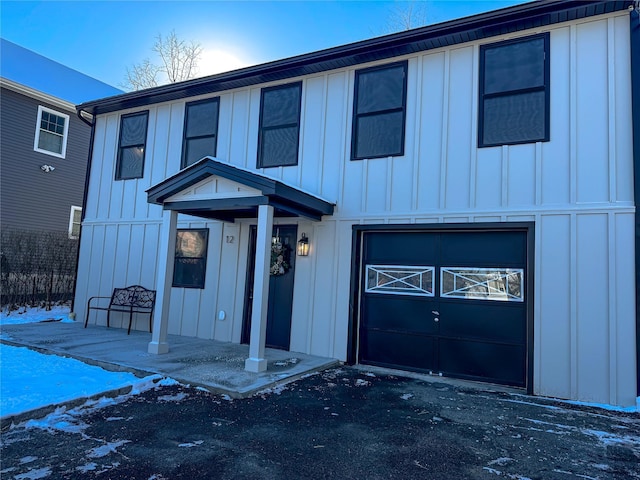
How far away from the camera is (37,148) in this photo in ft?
42.6

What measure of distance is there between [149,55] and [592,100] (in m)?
16.7

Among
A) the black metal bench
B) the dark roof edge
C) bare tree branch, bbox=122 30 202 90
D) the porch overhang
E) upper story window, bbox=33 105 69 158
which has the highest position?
bare tree branch, bbox=122 30 202 90

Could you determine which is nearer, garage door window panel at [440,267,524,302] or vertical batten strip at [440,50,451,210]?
garage door window panel at [440,267,524,302]

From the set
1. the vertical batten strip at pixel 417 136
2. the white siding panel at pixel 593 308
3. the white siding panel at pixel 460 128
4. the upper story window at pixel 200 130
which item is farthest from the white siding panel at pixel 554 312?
the upper story window at pixel 200 130

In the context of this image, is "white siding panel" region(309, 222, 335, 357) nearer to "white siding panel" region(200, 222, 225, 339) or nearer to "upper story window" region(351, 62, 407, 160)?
"upper story window" region(351, 62, 407, 160)

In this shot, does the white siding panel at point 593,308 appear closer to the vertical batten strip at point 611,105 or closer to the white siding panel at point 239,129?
the vertical batten strip at point 611,105

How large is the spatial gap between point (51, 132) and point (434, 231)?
1324cm

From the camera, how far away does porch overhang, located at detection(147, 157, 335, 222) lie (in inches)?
213

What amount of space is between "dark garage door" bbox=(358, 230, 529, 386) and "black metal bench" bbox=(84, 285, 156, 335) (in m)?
4.25

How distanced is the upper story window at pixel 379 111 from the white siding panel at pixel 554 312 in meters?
2.36

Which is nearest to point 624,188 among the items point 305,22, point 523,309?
point 523,309

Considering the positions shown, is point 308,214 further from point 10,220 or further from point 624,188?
point 10,220

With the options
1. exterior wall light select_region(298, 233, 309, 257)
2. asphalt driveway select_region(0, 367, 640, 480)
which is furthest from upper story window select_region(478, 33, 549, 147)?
asphalt driveway select_region(0, 367, 640, 480)

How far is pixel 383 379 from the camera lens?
5.46 meters
